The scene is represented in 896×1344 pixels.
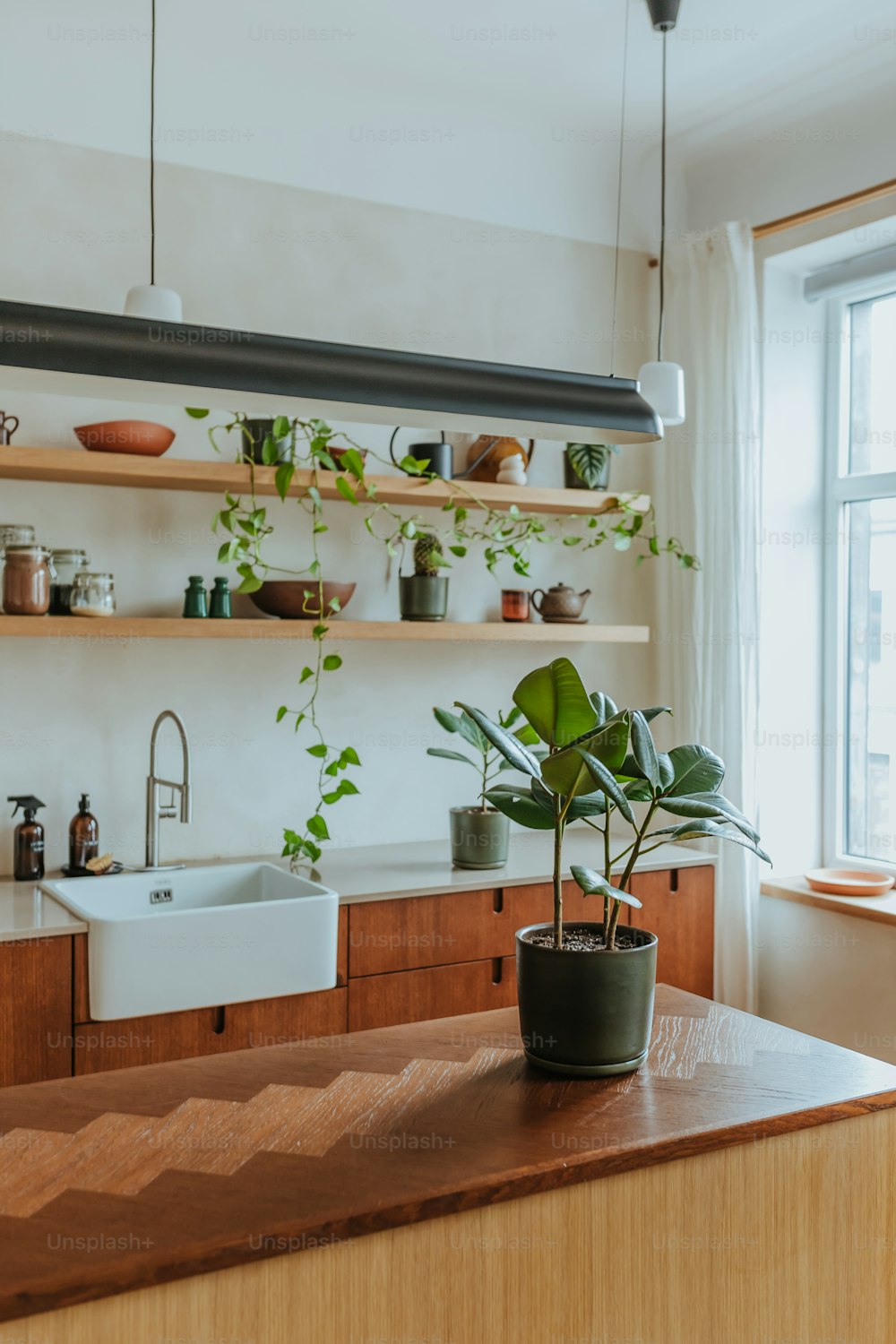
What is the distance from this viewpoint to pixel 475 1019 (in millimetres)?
2045

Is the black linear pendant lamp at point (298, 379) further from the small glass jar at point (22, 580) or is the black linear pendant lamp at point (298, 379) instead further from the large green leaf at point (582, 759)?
the small glass jar at point (22, 580)

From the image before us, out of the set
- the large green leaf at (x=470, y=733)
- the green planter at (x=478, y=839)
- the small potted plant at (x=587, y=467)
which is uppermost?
the small potted plant at (x=587, y=467)

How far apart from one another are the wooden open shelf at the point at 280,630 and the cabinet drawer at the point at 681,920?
2.48 feet

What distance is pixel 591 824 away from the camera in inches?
68.2

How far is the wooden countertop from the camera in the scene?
1260mm

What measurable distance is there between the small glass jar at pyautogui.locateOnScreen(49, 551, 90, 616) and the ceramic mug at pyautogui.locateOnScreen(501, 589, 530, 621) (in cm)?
126

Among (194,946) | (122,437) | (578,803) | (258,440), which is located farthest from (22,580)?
(578,803)

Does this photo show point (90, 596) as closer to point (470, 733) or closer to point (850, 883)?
point (470, 733)

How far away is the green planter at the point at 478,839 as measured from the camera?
3.20m

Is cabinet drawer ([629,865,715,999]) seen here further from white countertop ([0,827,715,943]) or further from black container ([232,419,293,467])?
black container ([232,419,293,467])

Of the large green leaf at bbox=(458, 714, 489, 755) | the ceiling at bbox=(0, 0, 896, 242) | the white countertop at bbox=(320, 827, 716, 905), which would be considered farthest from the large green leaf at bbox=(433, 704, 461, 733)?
the ceiling at bbox=(0, 0, 896, 242)

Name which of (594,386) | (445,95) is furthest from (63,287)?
(594,386)

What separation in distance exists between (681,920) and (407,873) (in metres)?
0.85

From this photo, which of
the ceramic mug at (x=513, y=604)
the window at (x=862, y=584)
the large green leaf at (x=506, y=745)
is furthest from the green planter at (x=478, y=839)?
the large green leaf at (x=506, y=745)
